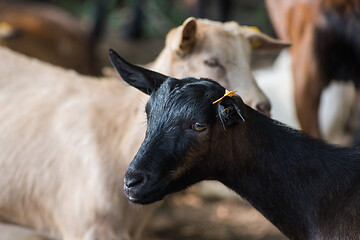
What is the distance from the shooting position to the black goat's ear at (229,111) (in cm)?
255

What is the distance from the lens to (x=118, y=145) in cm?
357

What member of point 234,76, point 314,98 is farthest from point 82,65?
point 234,76

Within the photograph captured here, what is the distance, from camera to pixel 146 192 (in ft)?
8.29

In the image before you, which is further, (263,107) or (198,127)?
(263,107)

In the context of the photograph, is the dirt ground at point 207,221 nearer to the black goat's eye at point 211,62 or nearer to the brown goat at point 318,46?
the brown goat at point 318,46

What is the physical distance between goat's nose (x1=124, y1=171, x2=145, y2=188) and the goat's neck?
475mm

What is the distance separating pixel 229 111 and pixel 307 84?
2187mm

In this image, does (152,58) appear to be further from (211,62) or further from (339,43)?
(211,62)

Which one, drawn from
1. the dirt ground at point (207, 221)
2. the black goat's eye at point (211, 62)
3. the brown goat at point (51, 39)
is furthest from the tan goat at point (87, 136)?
the brown goat at point (51, 39)

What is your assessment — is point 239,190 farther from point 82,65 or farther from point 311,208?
point 82,65

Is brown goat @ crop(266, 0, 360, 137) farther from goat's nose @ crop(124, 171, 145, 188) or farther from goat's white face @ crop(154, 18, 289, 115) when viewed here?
goat's nose @ crop(124, 171, 145, 188)

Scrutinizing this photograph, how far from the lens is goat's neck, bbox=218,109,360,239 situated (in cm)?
273

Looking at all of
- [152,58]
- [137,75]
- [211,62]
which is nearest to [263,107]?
[211,62]

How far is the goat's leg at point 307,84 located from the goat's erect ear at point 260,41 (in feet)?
2.50
